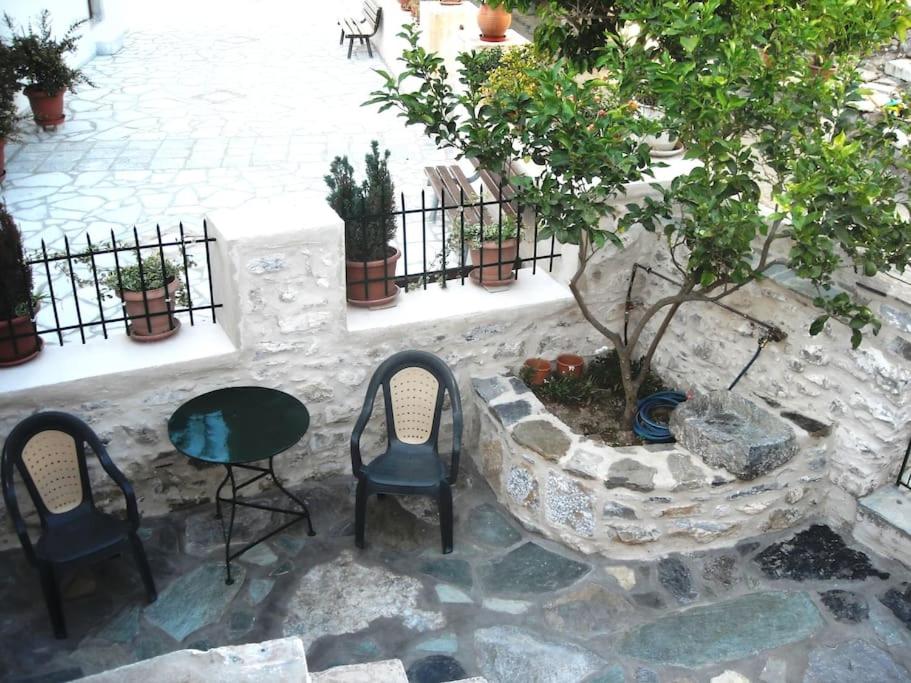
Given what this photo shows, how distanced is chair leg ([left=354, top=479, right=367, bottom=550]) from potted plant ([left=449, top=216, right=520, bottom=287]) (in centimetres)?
147

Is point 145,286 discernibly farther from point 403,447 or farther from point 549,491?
point 549,491

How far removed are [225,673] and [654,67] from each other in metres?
3.12

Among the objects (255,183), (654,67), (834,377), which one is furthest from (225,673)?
(255,183)

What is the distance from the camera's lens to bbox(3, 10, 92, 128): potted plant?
9.10m

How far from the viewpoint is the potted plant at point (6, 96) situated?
816 cm

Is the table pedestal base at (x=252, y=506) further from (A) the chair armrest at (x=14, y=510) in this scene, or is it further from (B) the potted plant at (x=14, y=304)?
(B) the potted plant at (x=14, y=304)

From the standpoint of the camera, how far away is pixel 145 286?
455 centimetres

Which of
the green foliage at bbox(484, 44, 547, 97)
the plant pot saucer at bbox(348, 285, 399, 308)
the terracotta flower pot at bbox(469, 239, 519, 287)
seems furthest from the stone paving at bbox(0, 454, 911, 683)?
the green foliage at bbox(484, 44, 547, 97)

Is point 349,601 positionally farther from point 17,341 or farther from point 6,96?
point 6,96

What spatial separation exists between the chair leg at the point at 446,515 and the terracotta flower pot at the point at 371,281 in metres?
1.16

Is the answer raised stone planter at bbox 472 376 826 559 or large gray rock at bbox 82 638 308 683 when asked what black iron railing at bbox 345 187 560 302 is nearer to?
raised stone planter at bbox 472 376 826 559

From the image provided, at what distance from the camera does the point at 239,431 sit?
170 inches

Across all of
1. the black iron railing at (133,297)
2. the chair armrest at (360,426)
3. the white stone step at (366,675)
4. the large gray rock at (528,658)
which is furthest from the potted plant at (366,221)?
the white stone step at (366,675)

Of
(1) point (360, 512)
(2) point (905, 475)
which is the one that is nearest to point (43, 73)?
(1) point (360, 512)
